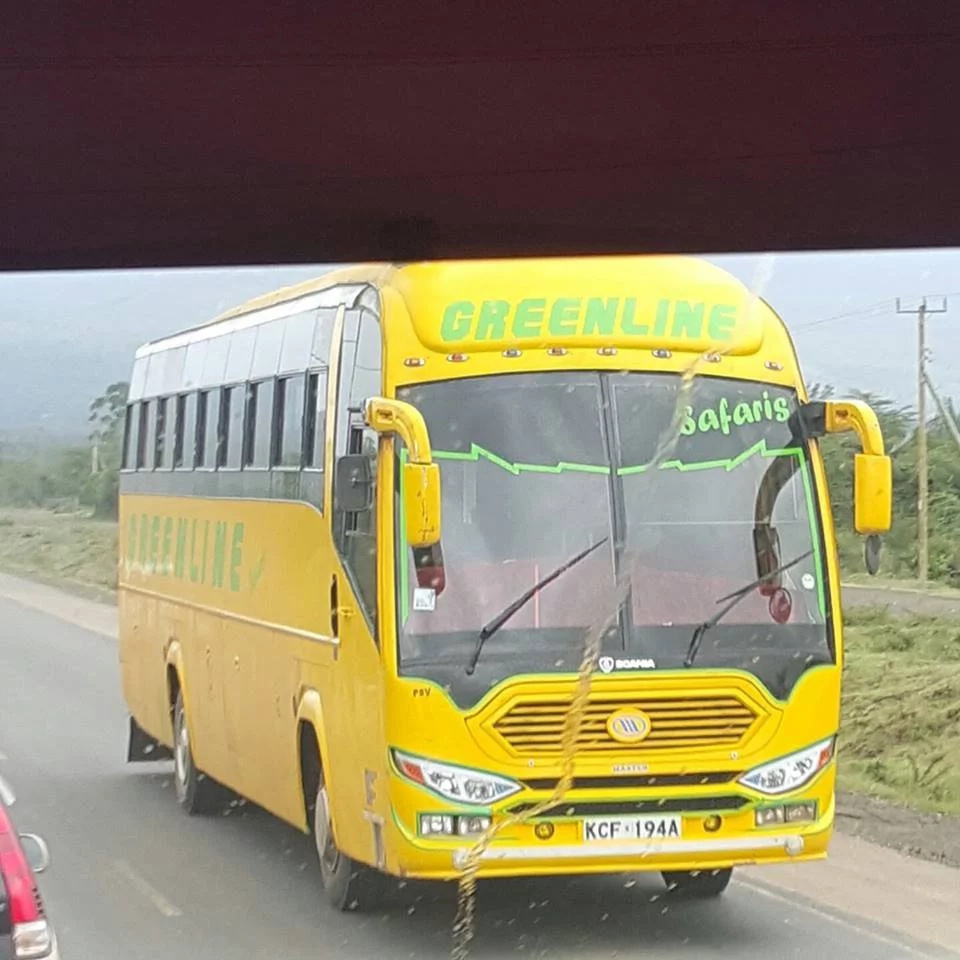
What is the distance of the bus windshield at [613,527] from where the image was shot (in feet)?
33.6

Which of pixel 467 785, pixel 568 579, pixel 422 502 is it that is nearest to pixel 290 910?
pixel 467 785

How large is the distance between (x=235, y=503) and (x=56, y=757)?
235 inches

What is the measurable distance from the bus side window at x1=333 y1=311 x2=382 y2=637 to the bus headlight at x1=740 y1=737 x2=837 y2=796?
6.42 feet

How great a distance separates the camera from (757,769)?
33.7 ft

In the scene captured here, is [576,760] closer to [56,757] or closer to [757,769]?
[757,769]

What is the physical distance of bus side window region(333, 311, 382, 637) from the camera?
1059 cm

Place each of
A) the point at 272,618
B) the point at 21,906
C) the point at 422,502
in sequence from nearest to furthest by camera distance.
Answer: the point at 21,906 < the point at 422,502 < the point at 272,618

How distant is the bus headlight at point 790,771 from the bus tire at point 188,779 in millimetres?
5555

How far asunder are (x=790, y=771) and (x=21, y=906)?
13.4 feet

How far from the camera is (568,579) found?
10352 millimetres

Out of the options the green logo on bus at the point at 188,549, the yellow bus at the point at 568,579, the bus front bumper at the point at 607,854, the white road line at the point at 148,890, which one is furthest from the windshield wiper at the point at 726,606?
the green logo on bus at the point at 188,549

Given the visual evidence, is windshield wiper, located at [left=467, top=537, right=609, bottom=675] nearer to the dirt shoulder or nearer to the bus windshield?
the bus windshield

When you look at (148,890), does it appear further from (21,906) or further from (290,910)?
(21,906)

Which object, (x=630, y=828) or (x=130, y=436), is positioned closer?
(x=630, y=828)
